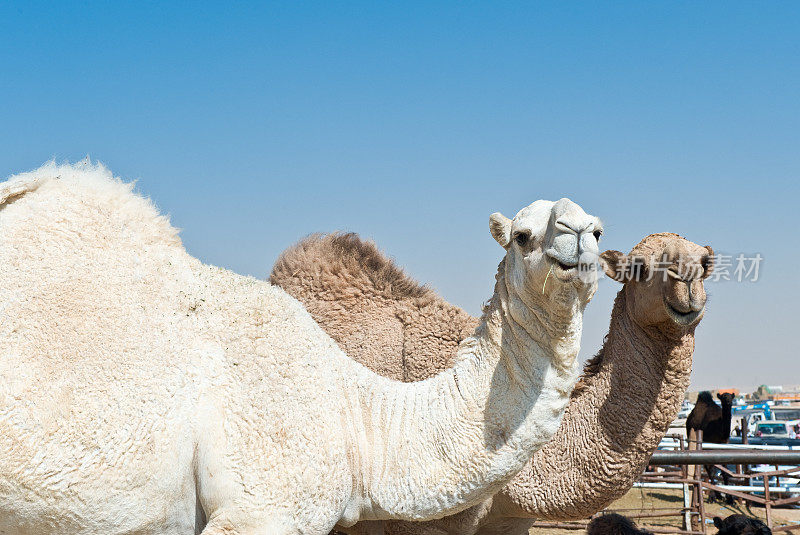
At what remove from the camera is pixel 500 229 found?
350 centimetres

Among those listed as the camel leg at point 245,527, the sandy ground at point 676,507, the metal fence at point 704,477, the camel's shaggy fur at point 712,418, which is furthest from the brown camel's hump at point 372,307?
the camel's shaggy fur at point 712,418

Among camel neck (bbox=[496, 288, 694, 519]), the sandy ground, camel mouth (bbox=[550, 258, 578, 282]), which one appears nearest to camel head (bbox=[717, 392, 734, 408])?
the sandy ground

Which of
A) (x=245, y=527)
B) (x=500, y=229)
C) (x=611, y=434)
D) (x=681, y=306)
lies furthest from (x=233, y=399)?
(x=681, y=306)

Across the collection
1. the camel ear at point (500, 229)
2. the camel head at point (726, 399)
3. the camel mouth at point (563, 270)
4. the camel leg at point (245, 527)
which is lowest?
the camel leg at point (245, 527)

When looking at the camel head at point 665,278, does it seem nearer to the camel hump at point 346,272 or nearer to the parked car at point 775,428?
the camel hump at point 346,272

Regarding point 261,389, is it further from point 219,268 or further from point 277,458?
point 219,268

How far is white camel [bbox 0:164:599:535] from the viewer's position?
3.26m

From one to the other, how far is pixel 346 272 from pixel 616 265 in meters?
1.85

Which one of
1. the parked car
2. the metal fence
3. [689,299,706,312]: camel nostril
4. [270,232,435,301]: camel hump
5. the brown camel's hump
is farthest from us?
the parked car

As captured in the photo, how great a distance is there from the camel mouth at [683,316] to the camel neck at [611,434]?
0.19 metres

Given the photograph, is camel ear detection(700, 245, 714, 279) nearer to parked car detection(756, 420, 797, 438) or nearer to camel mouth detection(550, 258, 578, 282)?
camel mouth detection(550, 258, 578, 282)

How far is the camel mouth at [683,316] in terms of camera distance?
4.37m

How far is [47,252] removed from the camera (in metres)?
3.76

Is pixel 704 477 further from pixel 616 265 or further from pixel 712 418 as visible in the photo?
pixel 616 265
